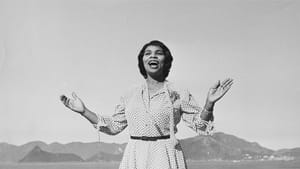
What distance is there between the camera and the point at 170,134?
111cm

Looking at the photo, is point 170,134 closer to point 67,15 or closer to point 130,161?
point 130,161

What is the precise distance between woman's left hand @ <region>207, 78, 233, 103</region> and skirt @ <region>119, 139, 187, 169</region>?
0.14 meters

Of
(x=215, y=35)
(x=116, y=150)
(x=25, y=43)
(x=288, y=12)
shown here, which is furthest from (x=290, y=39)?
(x=25, y=43)

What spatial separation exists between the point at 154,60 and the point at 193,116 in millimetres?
160

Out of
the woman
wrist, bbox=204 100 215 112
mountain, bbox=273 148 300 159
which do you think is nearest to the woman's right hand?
the woman

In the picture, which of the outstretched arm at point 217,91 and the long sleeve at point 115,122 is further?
the long sleeve at point 115,122

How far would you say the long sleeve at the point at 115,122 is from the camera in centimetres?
117

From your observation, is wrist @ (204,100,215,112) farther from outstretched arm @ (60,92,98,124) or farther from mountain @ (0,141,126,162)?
mountain @ (0,141,126,162)

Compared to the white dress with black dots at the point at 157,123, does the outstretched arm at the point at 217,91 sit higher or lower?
higher

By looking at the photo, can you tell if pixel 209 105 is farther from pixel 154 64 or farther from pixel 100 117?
pixel 100 117

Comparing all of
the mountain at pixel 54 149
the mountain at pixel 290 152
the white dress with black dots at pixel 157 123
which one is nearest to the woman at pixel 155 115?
the white dress with black dots at pixel 157 123

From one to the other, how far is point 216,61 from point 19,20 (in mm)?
1465

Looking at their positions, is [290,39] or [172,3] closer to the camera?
[172,3]

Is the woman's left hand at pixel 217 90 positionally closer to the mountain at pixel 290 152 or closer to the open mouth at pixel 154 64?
the open mouth at pixel 154 64
